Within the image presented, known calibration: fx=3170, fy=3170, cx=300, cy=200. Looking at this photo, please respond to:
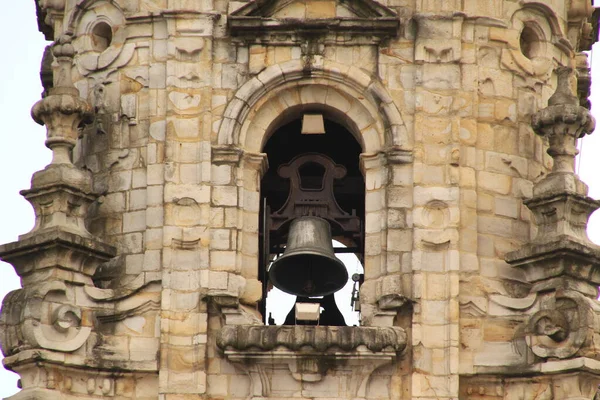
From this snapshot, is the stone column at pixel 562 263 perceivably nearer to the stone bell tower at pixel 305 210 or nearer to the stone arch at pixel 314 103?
the stone bell tower at pixel 305 210

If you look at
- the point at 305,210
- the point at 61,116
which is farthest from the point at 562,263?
the point at 61,116

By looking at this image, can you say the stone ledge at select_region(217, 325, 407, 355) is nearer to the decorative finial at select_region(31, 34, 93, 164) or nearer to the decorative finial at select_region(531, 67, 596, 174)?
the decorative finial at select_region(531, 67, 596, 174)

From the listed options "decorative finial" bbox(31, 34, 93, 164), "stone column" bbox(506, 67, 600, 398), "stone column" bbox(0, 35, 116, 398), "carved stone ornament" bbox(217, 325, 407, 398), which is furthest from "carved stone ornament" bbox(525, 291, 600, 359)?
"decorative finial" bbox(31, 34, 93, 164)

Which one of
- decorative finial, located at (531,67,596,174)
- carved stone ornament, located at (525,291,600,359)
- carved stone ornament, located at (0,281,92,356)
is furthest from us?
decorative finial, located at (531,67,596,174)

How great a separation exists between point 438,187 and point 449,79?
4.72ft

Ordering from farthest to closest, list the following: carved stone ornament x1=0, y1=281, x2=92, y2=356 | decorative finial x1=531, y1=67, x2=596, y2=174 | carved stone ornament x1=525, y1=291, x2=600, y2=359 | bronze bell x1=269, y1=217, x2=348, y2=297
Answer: bronze bell x1=269, y1=217, x2=348, y2=297 → decorative finial x1=531, y1=67, x2=596, y2=174 → carved stone ornament x1=0, y1=281, x2=92, y2=356 → carved stone ornament x1=525, y1=291, x2=600, y2=359

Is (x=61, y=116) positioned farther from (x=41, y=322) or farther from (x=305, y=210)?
(x=305, y=210)

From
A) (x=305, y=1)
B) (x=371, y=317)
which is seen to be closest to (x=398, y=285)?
(x=371, y=317)

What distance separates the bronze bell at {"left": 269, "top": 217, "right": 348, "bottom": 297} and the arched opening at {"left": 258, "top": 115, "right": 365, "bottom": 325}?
8 cm

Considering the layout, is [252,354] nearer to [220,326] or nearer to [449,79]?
[220,326]

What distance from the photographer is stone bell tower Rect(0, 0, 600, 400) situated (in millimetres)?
38969

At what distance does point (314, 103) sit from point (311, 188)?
124 cm

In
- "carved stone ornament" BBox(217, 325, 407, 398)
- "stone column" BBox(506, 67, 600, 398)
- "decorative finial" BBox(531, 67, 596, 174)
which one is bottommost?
"carved stone ornament" BBox(217, 325, 407, 398)

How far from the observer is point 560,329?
3900 cm
